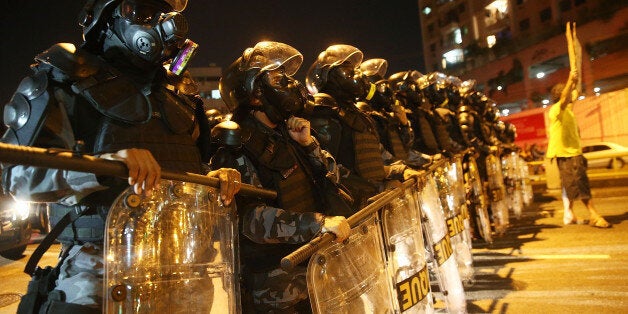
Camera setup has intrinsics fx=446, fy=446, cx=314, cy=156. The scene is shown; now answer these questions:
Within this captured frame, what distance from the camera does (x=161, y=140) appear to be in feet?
7.13

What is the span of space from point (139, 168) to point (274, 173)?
124 centimetres

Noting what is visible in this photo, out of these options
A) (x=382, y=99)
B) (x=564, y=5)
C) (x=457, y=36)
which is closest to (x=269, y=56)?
(x=382, y=99)

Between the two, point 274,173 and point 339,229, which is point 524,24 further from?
point 339,229

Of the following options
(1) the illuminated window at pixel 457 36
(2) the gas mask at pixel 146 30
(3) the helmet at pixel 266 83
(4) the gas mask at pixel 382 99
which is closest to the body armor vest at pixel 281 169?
(3) the helmet at pixel 266 83

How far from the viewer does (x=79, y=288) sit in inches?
70.8

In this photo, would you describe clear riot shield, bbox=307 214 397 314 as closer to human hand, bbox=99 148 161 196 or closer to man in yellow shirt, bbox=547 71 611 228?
human hand, bbox=99 148 161 196

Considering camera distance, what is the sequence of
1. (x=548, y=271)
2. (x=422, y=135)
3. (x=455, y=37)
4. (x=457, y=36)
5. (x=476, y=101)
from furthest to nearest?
(x=455, y=37)
(x=457, y=36)
(x=476, y=101)
(x=422, y=135)
(x=548, y=271)

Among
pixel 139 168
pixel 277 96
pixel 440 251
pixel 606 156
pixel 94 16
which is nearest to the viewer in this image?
pixel 139 168

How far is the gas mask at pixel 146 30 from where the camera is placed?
Result: 7.28 ft

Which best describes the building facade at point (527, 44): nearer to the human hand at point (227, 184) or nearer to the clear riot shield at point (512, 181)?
the clear riot shield at point (512, 181)

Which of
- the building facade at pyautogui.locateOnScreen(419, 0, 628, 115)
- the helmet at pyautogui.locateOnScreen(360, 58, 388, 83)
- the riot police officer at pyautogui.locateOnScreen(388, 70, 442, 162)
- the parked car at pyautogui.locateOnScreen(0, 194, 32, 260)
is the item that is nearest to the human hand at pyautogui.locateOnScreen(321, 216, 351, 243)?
the helmet at pyautogui.locateOnScreen(360, 58, 388, 83)

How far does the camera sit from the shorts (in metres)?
7.84

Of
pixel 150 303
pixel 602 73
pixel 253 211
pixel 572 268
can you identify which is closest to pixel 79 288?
pixel 150 303

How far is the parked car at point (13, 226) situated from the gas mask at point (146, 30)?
26.3 ft
